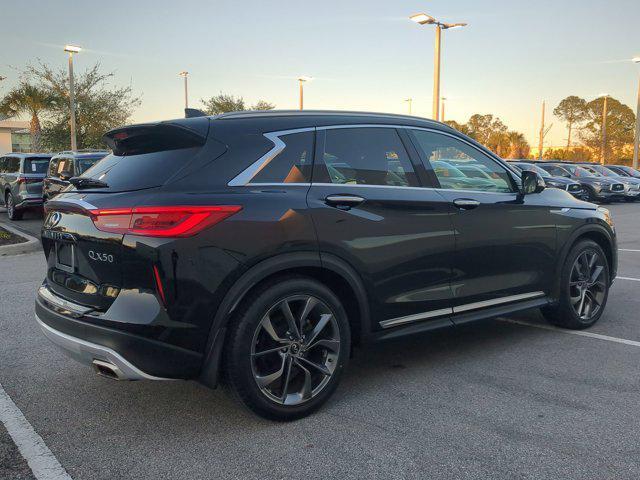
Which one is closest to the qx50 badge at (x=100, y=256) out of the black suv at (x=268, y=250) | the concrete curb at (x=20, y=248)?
the black suv at (x=268, y=250)

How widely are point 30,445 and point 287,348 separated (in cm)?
139

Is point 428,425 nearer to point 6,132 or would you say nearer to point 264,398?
point 264,398

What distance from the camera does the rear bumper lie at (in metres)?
2.97

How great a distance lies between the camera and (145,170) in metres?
3.29

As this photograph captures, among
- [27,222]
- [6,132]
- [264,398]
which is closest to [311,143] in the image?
[264,398]

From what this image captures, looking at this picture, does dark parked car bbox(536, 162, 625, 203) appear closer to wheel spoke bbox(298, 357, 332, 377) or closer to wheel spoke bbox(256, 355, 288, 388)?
wheel spoke bbox(298, 357, 332, 377)

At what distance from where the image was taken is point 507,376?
4039 millimetres

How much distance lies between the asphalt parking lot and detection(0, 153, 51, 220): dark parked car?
1140cm

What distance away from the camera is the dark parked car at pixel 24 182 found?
15.1 meters

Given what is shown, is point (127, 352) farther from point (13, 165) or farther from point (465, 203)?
point (13, 165)

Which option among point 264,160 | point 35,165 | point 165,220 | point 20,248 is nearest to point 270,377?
point 165,220

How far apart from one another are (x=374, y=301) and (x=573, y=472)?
4.55 feet

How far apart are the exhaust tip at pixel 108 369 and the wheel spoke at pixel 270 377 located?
70cm

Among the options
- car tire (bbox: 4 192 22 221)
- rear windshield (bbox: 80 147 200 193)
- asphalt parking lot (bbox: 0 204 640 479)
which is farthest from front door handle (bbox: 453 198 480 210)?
car tire (bbox: 4 192 22 221)
